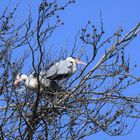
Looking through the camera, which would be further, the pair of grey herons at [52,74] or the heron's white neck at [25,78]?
the heron's white neck at [25,78]

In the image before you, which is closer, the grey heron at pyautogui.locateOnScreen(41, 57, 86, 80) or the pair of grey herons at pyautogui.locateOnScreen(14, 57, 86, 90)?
the pair of grey herons at pyautogui.locateOnScreen(14, 57, 86, 90)

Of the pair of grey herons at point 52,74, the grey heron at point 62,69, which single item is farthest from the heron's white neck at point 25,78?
the grey heron at point 62,69

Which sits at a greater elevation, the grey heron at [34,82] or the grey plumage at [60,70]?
the grey plumage at [60,70]

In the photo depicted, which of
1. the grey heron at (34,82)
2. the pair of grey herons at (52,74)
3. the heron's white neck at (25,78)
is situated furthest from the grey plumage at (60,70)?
the heron's white neck at (25,78)

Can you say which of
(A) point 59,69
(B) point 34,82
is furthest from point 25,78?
(A) point 59,69

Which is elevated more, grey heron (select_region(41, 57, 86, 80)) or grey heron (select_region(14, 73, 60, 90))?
grey heron (select_region(41, 57, 86, 80))

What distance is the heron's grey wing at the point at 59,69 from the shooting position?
357 inches

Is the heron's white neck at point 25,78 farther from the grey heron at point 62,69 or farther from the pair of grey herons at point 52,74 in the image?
the grey heron at point 62,69

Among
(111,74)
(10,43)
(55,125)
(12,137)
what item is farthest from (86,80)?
(10,43)

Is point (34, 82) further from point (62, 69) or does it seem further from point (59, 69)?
point (62, 69)

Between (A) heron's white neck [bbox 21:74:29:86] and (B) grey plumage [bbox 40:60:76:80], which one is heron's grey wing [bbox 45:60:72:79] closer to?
(B) grey plumage [bbox 40:60:76:80]

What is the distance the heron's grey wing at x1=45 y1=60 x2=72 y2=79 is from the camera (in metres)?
9.06

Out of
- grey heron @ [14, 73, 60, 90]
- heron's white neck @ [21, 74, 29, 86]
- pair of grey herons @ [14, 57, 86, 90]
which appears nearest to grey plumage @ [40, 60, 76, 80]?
pair of grey herons @ [14, 57, 86, 90]

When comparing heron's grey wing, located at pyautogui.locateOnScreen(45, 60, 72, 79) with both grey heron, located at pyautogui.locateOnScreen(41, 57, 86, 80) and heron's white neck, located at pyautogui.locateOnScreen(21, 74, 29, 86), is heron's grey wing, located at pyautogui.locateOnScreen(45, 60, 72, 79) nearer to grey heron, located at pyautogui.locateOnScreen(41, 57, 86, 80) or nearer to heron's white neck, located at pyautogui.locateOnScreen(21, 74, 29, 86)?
grey heron, located at pyautogui.locateOnScreen(41, 57, 86, 80)
